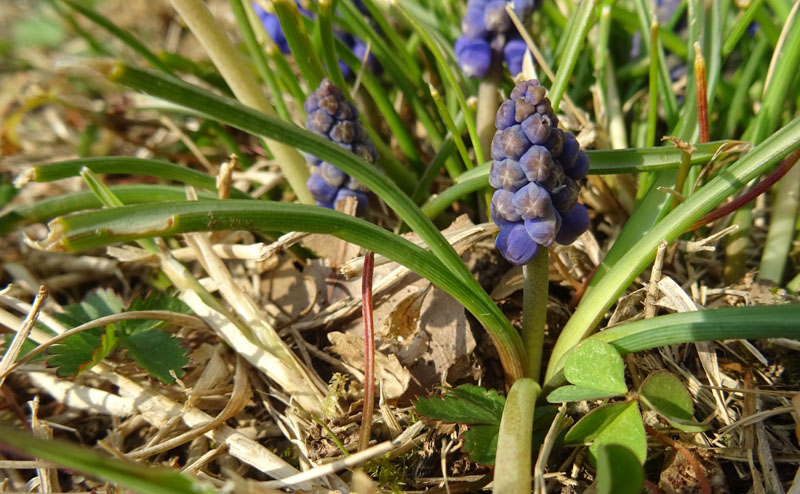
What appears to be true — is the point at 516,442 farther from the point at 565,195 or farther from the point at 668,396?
the point at 565,195

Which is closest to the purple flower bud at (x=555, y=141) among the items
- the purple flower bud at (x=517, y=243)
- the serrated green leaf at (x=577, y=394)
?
the purple flower bud at (x=517, y=243)

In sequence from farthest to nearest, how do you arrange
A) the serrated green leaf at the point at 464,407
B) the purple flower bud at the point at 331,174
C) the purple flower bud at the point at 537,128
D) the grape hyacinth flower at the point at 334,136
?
the purple flower bud at the point at 331,174 < the grape hyacinth flower at the point at 334,136 < the serrated green leaf at the point at 464,407 < the purple flower bud at the point at 537,128

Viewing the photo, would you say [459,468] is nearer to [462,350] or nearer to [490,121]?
[462,350]

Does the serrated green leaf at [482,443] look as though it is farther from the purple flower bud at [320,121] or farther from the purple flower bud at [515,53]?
the purple flower bud at [515,53]

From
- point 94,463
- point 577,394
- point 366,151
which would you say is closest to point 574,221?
point 577,394

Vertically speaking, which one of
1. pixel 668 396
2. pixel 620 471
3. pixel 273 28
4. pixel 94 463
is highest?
pixel 273 28

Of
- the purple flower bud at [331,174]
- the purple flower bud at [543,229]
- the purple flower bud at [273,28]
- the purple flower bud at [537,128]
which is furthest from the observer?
the purple flower bud at [273,28]
